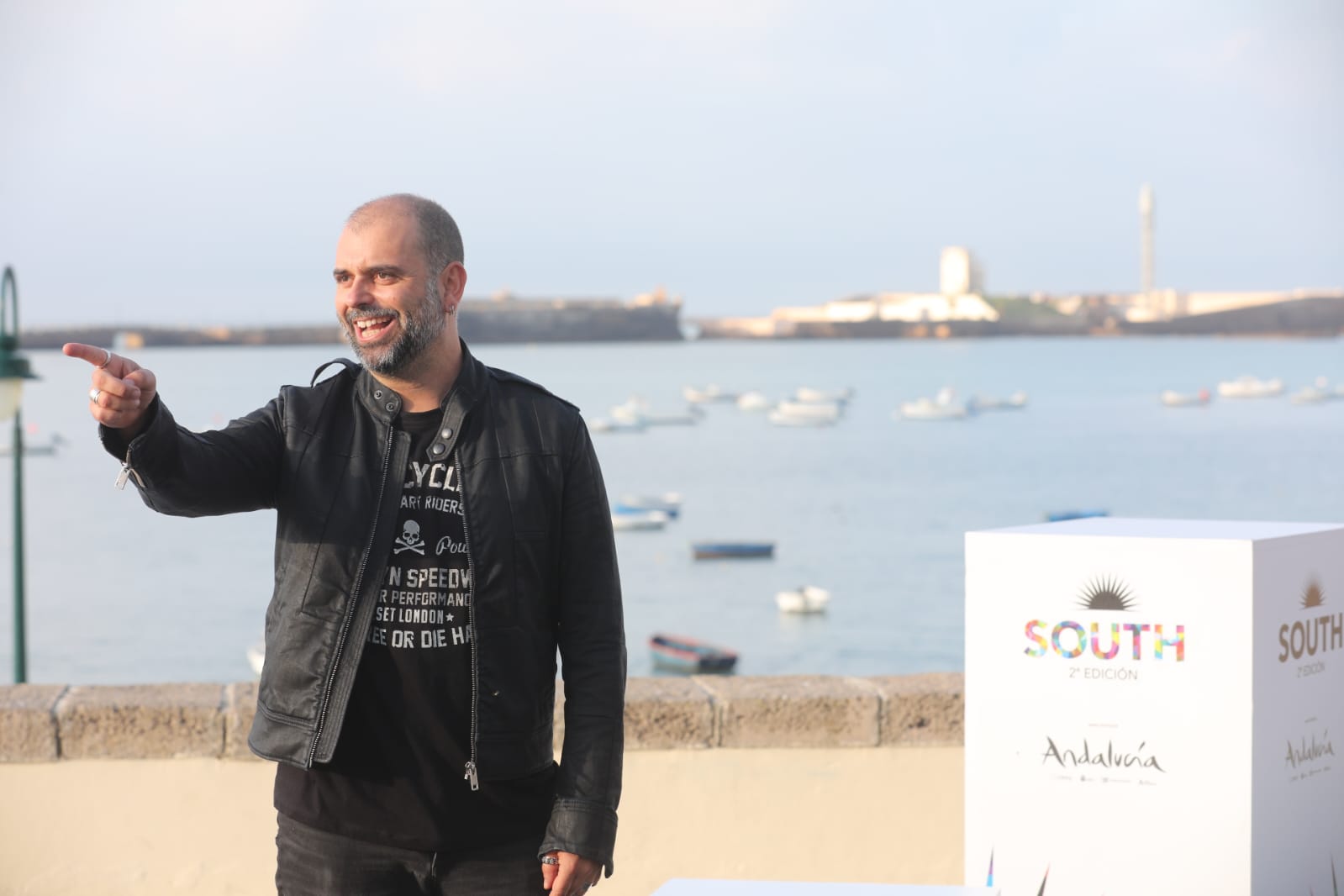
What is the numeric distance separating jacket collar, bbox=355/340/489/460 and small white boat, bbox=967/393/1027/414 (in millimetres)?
91688

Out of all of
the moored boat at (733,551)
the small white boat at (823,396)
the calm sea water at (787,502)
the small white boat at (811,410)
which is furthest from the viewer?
the small white boat at (823,396)

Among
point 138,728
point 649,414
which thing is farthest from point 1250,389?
point 138,728

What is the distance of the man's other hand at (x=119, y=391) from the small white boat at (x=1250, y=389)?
4166 inches

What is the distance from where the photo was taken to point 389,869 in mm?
1878

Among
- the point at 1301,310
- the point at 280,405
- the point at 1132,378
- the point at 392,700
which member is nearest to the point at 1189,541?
the point at 392,700

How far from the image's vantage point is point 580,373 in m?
122

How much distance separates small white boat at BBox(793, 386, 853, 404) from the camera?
9212cm

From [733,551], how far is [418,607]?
4851cm

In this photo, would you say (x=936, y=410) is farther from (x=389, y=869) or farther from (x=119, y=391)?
(x=119, y=391)

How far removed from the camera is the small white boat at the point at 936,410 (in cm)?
8925

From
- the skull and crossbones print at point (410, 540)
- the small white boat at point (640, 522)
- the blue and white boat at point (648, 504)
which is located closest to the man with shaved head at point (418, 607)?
the skull and crossbones print at point (410, 540)

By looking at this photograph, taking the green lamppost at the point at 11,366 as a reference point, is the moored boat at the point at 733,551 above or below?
below

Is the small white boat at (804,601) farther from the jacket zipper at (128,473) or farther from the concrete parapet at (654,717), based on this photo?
the jacket zipper at (128,473)

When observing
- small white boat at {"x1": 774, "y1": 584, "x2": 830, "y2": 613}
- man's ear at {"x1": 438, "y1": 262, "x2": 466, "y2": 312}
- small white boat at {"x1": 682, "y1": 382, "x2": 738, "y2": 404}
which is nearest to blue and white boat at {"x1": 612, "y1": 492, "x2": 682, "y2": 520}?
small white boat at {"x1": 774, "y1": 584, "x2": 830, "y2": 613}
